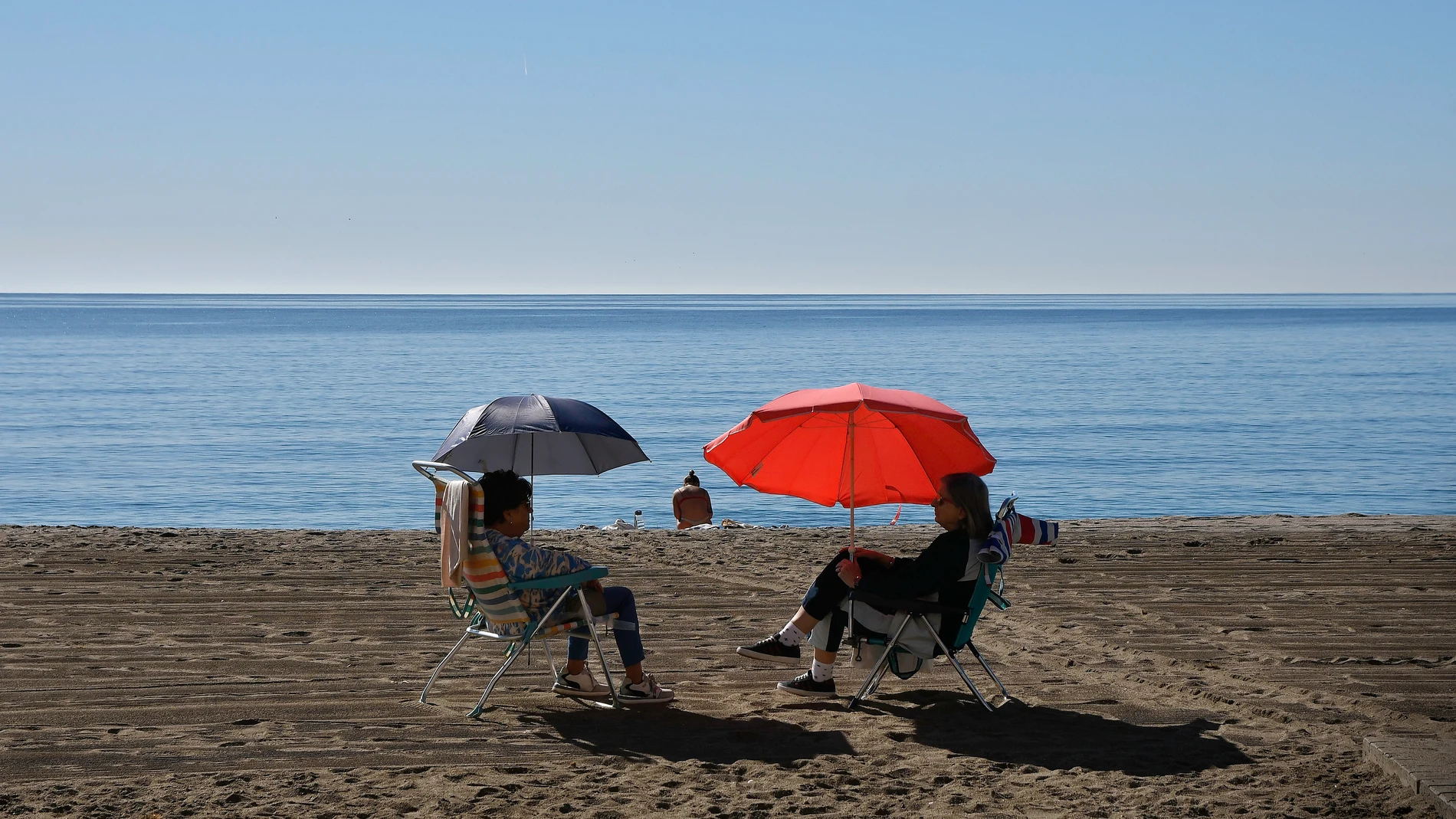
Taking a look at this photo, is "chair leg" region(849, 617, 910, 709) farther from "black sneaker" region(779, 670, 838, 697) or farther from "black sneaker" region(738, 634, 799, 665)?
"black sneaker" region(738, 634, 799, 665)

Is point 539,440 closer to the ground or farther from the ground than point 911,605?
farther from the ground

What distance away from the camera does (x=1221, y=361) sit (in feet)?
204

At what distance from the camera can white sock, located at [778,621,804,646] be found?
6113mm

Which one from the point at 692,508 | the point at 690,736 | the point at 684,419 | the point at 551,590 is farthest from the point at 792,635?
the point at 684,419

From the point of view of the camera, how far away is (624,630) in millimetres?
5844

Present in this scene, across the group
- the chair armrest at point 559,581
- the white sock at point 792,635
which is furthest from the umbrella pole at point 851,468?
the chair armrest at point 559,581

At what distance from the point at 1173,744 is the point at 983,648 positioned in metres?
1.86

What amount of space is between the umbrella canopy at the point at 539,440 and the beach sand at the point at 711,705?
3.27 ft

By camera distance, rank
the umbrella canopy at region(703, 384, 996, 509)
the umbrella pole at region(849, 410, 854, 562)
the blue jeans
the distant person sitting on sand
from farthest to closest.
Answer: the distant person sitting on sand → the umbrella canopy at region(703, 384, 996, 509) → the umbrella pole at region(849, 410, 854, 562) → the blue jeans

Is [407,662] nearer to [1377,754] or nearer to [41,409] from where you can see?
[1377,754]

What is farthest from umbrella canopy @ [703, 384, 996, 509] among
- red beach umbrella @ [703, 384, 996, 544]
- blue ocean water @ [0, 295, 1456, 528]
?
blue ocean water @ [0, 295, 1456, 528]

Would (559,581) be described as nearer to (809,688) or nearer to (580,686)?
(580,686)

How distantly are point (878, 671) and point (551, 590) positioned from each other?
1497 millimetres

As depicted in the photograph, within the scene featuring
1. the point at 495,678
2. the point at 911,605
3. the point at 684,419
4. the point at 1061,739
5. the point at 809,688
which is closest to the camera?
the point at 1061,739
